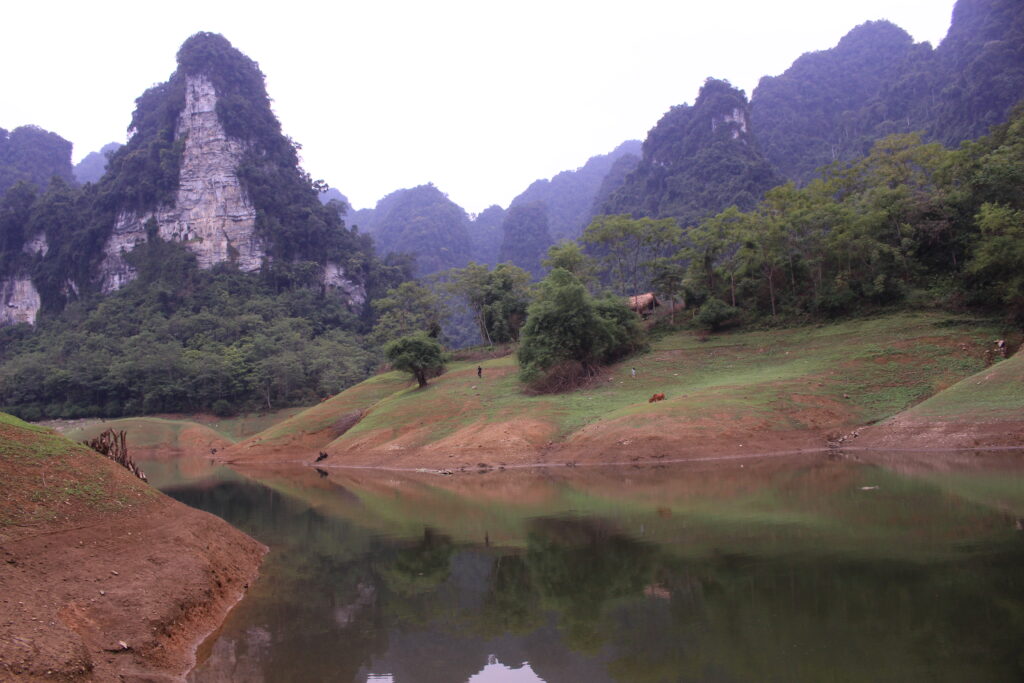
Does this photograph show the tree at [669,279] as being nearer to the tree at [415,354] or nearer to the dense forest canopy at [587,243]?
the dense forest canopy at [587,243]

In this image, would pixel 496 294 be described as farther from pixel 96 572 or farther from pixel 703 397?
pixel 96 572

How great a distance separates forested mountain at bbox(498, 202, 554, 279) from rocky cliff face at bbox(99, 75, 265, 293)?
72234 mm

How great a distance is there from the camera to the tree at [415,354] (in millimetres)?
58188

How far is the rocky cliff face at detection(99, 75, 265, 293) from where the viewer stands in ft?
432

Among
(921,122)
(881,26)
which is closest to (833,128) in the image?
(921,122)

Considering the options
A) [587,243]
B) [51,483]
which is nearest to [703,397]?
[51,483]

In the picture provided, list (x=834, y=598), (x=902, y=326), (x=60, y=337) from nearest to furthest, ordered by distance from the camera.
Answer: (x=834, y=598), (x=902, y=326), (x=60, y=337)

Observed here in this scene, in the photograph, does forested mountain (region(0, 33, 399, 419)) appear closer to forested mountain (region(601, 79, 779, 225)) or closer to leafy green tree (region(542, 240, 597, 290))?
leafy green tree (region(542, 240, 597, 290))

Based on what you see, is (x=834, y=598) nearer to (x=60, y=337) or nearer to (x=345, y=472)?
(x=345, y=472)

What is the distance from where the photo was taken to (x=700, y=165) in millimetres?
135125

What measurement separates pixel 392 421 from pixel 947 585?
1713 inches

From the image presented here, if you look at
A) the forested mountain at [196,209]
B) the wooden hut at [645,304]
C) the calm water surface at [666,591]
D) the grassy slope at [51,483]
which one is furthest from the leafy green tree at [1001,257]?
the forested mountain at [196,209]

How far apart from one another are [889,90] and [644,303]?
11740cm

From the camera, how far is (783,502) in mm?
19078
